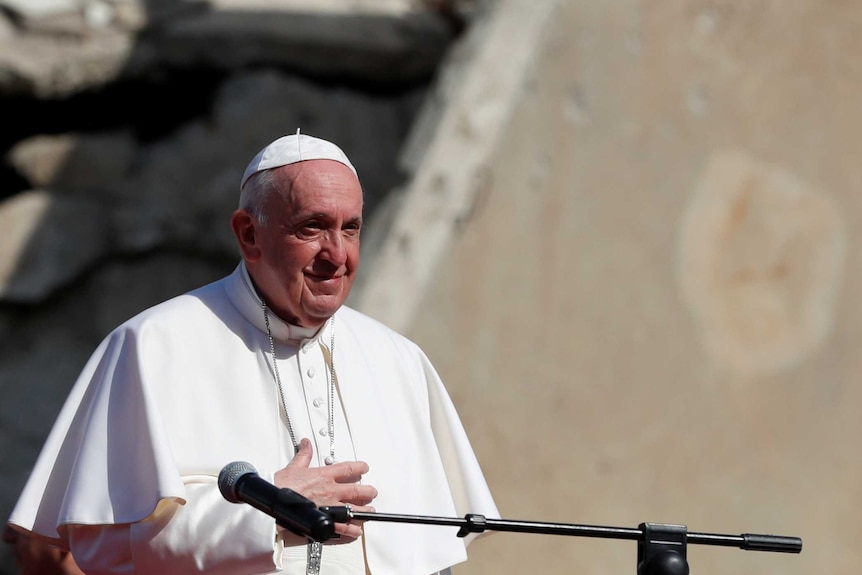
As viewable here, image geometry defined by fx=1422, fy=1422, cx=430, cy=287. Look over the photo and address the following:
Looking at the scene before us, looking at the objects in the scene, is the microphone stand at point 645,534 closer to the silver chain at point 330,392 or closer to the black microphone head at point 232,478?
the black microphone head at point 232,478

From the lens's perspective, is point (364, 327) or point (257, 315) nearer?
point (257, 315)

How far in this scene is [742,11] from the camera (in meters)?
5.78

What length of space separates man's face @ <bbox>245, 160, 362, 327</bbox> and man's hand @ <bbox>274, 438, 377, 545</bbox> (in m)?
0.37

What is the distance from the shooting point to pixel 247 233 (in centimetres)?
322

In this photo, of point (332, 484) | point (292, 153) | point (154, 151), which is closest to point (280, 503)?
point (332, 484)

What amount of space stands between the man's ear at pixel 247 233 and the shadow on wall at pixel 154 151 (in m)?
4.45

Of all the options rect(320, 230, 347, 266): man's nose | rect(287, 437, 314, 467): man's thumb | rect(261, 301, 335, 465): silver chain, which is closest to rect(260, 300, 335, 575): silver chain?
rect(261, 301, 335, 465): silver chain

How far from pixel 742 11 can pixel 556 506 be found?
214cm

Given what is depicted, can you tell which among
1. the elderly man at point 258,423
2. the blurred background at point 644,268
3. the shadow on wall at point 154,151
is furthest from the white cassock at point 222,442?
the shadow on wall at point 154,151

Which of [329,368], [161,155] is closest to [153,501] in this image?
[329,368]

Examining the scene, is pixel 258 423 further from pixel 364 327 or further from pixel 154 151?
pixel 154 151

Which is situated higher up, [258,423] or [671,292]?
[671,292]

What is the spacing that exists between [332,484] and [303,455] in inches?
4.4

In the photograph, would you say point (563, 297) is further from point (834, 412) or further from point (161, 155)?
point (161, 155)
